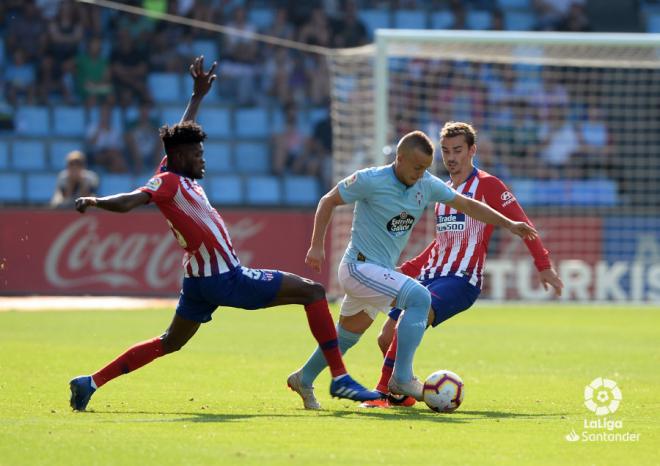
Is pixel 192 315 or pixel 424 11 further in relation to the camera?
pixel 424 11

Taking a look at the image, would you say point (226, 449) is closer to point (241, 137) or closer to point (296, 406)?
point (296, 406)

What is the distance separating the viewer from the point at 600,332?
15984 mm

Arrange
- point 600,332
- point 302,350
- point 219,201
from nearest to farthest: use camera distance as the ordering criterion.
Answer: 1. point 302,350
2. point 600,332
3. point 219,201

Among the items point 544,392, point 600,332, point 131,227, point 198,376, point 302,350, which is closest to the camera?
→ point 544,392

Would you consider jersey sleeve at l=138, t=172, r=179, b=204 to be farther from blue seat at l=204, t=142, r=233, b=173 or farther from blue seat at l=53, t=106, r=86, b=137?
blue seat at l=53, t=106, r=86, b=137

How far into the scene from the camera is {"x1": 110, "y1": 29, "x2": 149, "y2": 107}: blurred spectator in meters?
24.5

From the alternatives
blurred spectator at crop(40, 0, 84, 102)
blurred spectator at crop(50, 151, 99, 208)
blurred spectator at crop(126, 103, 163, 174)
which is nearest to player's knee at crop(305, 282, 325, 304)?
blurred spectator at crop(50, 151, 99, 208)

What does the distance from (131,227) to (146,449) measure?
13.9 metres

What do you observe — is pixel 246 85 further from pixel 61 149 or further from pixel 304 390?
pixel 304 390

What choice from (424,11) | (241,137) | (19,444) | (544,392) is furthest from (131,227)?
(19,444)

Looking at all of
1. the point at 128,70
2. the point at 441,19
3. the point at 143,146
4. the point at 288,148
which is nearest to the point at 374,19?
the point at 441,19

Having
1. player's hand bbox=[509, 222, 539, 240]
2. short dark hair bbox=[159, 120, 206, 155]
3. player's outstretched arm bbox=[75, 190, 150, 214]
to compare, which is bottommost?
player's hand bbox=[509, 222, 539, 240]

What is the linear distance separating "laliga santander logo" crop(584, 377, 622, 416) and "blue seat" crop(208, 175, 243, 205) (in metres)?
13.6

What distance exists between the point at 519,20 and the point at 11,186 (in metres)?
11.2
